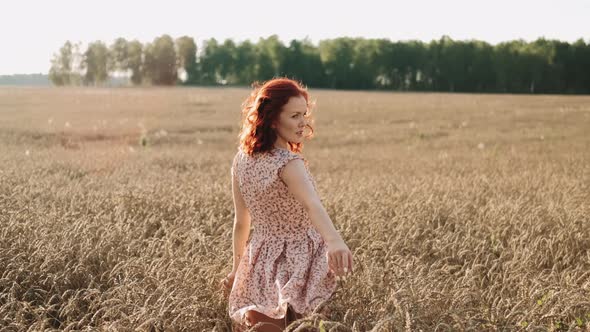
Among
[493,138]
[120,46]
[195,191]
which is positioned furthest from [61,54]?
[195,191]

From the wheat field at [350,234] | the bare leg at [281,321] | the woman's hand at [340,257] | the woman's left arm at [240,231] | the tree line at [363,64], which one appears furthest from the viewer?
the tree line at [363,64]

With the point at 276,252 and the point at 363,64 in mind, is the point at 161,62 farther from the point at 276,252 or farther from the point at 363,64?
the point at 276,252

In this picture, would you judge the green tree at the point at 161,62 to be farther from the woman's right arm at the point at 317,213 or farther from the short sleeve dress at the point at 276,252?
the woman's right arm at the point at 317,213

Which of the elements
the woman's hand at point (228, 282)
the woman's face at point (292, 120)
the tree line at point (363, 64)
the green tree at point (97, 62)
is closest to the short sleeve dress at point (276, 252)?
the woman's face at point (292, 120)

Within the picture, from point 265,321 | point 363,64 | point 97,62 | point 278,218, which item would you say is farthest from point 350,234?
point 97,62

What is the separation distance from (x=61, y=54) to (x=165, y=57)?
45.3ft


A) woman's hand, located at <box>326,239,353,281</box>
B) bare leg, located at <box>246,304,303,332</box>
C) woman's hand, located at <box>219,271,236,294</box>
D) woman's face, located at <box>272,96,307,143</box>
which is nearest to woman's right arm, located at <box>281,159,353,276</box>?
woman's hand, located at <box>326,239,353,281</box>

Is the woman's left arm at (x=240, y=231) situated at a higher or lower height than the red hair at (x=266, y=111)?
lower

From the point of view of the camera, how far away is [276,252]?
132 inches

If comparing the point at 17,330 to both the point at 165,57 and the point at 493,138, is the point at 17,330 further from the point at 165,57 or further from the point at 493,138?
the point at 165,57

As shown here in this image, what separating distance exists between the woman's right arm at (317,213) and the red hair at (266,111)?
0.64ft

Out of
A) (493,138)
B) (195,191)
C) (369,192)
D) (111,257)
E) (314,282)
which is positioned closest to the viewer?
(314,282)

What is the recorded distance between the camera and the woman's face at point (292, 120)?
Result: 3.23m

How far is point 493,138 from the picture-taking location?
731 inches
